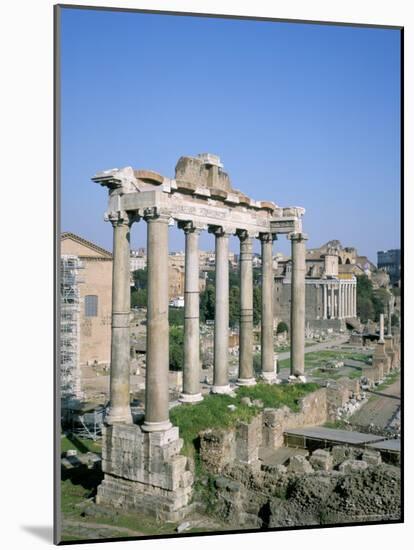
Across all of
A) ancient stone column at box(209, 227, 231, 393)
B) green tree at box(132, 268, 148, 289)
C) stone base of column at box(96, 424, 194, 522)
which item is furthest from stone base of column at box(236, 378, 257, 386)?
green tree at box(132, 268, 148, 289)

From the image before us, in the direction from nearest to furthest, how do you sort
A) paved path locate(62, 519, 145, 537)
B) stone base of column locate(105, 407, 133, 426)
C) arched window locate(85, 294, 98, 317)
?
paved path locate(62, 519, 145, 537)
stone base of column locate(105, 407, 133, 426)
arched window locate(85, 294, 98, 317)

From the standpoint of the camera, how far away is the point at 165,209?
1138cm

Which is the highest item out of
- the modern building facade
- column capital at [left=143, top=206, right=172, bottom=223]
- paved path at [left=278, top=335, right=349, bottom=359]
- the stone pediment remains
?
the stone pediment remains

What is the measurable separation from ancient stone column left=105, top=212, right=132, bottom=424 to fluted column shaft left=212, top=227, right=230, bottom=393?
334cm

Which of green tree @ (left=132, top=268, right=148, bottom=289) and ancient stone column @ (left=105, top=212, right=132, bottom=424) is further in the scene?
green tree @ (left=132, top=268, right=148, bottom=289)

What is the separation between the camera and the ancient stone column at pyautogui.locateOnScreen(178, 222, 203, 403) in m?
13.7

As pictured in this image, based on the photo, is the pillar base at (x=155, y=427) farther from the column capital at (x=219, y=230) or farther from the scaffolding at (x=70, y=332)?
the scaffolding at (x=70, y=332)

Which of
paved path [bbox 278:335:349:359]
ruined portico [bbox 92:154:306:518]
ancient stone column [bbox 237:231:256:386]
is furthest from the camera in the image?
paved path [bbox 278:335:349:359]

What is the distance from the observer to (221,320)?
1498 cm

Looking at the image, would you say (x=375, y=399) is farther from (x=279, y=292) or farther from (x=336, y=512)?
(x=279, y=292)

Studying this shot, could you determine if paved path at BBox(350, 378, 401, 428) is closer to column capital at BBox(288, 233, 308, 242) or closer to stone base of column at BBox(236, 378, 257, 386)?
stone base of column at BBox(236, 378, 257, 386)

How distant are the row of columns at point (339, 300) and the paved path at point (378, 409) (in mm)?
9930

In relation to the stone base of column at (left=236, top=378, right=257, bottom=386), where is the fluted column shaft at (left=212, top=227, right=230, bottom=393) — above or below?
above

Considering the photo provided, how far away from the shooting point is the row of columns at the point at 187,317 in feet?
37.0
